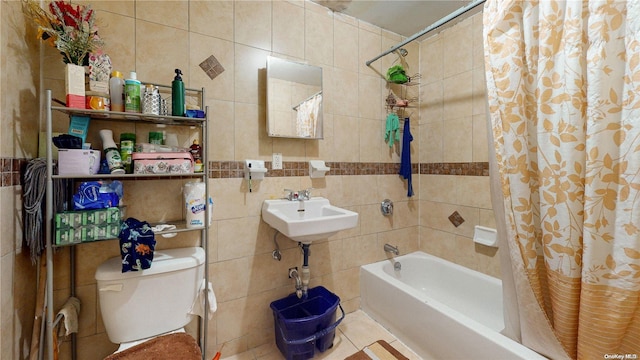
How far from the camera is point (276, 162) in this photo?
174cm

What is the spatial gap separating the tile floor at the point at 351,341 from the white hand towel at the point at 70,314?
81 centimetres

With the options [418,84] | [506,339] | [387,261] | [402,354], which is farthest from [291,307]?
[418,84]

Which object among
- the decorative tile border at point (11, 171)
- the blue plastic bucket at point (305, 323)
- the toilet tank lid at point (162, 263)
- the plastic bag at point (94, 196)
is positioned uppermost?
the decorative tile border at point (11, 171)

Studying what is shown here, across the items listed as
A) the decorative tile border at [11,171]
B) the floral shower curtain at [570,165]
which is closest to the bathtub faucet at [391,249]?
the floral shower curtain at [570,165]

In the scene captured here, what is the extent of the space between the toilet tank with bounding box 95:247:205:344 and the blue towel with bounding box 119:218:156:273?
0.08 metres

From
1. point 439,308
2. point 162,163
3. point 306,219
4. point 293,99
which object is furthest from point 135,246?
point 439,308

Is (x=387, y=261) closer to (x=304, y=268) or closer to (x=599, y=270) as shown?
(x=304, y=268)

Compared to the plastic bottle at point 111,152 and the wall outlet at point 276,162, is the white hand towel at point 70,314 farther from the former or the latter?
the wall outlet at point 276,162

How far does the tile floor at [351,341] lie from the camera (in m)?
1.62

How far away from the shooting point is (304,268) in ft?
5.65

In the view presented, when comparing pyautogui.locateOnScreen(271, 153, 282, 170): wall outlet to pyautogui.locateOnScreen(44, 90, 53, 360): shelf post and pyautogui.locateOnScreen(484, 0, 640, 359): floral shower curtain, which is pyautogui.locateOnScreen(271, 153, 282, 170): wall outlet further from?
pyautogui.locateOnScreen(484, 0, 640, 359): floral shower curtain

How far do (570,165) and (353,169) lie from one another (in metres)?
1.27

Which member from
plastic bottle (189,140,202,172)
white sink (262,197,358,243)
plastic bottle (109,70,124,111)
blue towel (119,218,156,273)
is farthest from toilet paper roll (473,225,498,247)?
plastic bottle (109,70,124,111)

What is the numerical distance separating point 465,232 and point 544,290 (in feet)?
2.96
